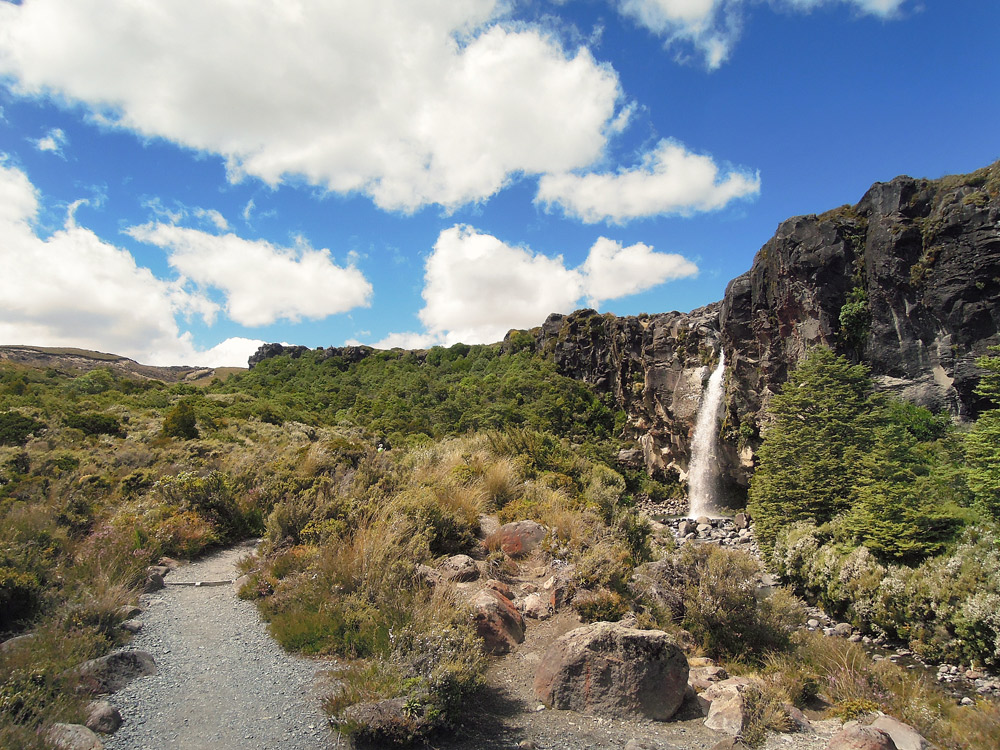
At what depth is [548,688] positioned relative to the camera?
472 centimetres

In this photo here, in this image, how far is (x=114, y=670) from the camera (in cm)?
423

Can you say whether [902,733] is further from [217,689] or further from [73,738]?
[73,738]

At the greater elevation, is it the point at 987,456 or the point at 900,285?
the point at 900,285

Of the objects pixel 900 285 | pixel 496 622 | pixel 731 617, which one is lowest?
pixel 731 617

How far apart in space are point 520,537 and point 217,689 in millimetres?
4922

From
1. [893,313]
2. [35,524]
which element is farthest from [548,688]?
[893,313]

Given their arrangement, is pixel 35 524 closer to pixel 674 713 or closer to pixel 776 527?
pixel 674 713

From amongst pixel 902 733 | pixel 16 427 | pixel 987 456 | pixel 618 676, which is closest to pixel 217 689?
pixel 618 676

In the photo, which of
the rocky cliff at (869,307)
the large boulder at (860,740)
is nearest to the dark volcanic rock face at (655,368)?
the rocky cliff at (869,307)

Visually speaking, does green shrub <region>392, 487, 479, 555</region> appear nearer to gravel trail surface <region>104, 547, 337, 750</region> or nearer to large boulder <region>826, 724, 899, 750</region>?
gravel trail surface <region>104, 547, 337, 750</region>

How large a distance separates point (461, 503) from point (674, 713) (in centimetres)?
486

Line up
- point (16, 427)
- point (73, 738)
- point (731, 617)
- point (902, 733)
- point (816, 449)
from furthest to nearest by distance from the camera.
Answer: point (816, 449) → point (16, 427) → point (731, 617) → point (902, 733) → point (73, 738)

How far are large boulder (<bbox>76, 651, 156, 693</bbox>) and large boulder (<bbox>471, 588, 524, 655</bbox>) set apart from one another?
10.1ft

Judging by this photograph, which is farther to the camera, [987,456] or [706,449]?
[706,449]
